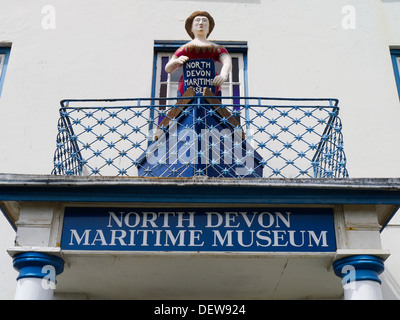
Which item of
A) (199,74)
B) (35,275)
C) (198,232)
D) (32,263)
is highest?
(199,74)

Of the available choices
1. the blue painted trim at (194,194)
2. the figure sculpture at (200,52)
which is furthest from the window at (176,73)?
the blue painted trim at (194,194)

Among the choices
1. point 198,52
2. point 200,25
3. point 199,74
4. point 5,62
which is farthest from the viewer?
point 5,62

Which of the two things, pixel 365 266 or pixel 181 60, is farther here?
pixel 181 60

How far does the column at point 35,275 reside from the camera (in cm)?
731

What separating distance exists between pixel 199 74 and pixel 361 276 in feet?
11.4

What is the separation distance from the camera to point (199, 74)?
9.07 m

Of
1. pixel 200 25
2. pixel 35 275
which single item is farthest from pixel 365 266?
pixel 200 25

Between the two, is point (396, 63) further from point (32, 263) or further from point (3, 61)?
point (32, 263)

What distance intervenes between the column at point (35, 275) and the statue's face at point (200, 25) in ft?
12.8

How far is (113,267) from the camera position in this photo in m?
8.15

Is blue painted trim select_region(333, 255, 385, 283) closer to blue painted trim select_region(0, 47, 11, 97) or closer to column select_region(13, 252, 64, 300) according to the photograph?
column select_region(13, 252, 64, 300)

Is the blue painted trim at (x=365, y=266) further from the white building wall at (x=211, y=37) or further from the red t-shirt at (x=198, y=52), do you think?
the red t-shirt at (x=198, y=52)

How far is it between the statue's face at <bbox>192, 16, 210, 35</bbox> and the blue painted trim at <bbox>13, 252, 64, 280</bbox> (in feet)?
12.9

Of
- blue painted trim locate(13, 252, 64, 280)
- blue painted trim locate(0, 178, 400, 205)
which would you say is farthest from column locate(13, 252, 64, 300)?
blue painted trim locate(0, 178, 400, 205)
